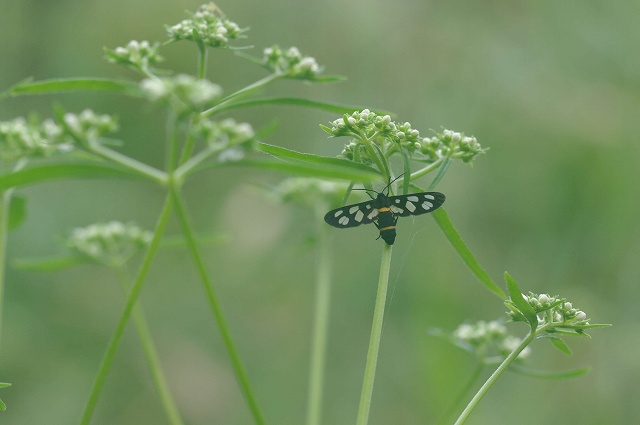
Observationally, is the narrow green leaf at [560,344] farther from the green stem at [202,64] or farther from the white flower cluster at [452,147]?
the green stem at [202,64]

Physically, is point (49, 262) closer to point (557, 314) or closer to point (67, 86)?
point (67, 86)

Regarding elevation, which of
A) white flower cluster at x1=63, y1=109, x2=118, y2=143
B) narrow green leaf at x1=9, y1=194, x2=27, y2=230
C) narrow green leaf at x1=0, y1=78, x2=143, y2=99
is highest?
narrow green leaf at x1=0, y1=78, x2=143, y2=99

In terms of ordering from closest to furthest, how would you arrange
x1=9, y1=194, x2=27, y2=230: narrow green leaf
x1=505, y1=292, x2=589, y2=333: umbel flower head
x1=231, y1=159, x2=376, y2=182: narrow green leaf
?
x1=231, y1=159, x2=376, y2=182: narrow green leaf → x1=505, y1=292, x2=589, y2=333: umbel flower head → x1=9, y1=194, x2=27, y2=230: narrow green leaf

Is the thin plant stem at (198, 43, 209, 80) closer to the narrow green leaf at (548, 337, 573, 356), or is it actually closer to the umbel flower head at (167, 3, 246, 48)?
the umbel flower head at (167, 3, 246, 48)

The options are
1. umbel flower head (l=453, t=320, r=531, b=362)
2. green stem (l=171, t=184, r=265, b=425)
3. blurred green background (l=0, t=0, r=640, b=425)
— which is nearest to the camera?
green stem (l=171, t=184, r=265, b=425)

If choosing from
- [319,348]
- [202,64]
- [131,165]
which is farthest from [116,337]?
[319,348]

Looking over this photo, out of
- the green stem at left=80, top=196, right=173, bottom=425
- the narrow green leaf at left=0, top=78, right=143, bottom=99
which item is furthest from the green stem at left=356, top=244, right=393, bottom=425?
the narrow green leaf at left=0, top=78, right=143, bottom=99

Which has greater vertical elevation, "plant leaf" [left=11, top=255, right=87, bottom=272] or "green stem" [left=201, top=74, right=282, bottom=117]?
"green stem" [left=201, top=74, right=282, bottom=117]

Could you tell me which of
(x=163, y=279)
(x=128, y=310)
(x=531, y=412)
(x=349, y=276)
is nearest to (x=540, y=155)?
(x=349, y=276)
